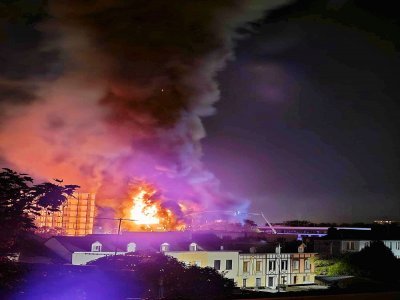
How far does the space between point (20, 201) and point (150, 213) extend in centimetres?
4198

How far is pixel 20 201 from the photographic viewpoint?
4.89 metres

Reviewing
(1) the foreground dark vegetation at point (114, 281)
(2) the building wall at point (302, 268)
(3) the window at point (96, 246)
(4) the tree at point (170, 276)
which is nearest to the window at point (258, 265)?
(2) the building wall at point (302, 268)

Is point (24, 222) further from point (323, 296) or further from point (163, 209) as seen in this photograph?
point (163, 209)

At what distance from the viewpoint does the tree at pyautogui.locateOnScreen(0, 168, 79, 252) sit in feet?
15.6

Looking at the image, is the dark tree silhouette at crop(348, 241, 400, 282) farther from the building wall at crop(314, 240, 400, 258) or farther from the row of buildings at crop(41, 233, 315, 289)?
the building wall at crop(314, 240, 400, 258)

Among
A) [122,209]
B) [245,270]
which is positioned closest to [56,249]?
[245,270]

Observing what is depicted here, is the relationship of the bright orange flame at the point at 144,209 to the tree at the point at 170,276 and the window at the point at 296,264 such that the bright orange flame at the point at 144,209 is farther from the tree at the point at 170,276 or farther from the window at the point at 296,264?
the tree at the point at 170,276

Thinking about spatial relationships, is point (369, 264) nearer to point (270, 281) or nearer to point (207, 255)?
point (270, 281)

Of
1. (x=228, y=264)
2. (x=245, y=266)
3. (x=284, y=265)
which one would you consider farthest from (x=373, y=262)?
(x=228, y=264)

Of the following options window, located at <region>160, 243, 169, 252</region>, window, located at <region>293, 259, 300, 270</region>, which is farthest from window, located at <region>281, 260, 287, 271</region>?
window, located at <region>160, 243, 169, 252</region>

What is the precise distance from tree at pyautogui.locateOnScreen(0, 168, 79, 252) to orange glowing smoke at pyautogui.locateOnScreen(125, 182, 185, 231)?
130 feet

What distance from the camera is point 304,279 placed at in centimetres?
3259

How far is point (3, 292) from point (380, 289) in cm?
340

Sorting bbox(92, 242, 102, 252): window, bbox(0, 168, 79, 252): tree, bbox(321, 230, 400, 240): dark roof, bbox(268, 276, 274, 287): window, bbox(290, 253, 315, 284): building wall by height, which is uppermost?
bbox(321, 230, 400, 240): dark roof
